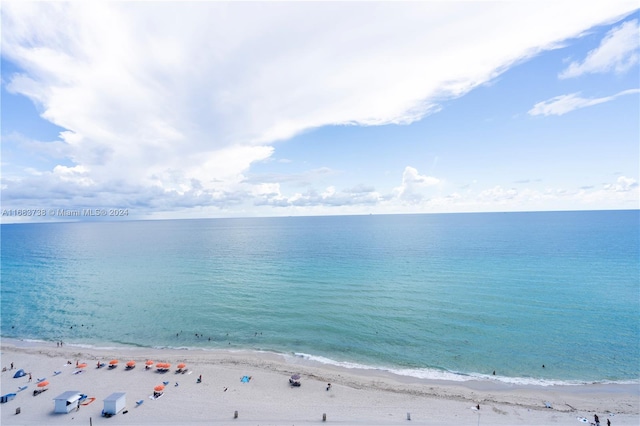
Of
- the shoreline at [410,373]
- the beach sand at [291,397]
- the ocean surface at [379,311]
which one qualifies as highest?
the ocean surface at [379,311]

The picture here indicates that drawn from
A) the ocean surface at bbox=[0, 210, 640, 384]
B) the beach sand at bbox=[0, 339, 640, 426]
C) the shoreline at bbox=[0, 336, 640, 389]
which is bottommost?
the beach sand at bbox=[0, 339, 640, 426]

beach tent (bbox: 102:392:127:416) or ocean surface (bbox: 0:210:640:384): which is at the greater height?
ocean surface (bbox: 0:210:640:384)

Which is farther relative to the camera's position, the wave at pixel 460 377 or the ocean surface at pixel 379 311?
the ocean surface at pixel 379 311

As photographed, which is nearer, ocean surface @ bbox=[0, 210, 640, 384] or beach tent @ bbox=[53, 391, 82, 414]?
beach tent @ bbox=[53, 391, 82, 414]

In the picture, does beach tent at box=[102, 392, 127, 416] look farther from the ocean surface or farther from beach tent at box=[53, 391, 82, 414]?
the ocean surface

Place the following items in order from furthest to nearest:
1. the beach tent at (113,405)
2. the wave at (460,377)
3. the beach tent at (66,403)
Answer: the wave at (460,377)
the beach tent at (66,403)
the beach tent at (113,405)

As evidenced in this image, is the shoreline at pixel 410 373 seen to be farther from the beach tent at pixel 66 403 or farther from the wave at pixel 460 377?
the beach tent at pixel 66 403

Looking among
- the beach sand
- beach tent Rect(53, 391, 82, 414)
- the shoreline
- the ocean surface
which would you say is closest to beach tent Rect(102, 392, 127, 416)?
the beach sand

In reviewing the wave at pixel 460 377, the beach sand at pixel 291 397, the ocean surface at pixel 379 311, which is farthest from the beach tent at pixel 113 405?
the wave at pixel 460 377
